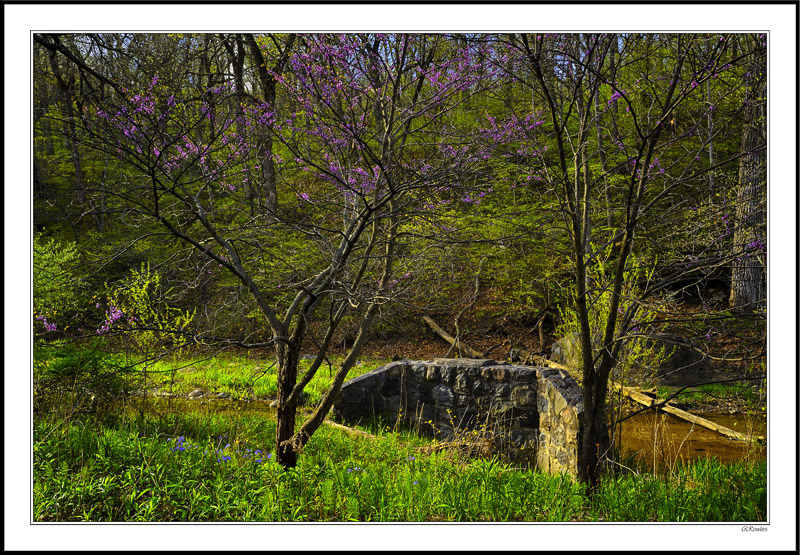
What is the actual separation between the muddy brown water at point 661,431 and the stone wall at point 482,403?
784mm

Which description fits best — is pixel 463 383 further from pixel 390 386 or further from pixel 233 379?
pixel 233 379

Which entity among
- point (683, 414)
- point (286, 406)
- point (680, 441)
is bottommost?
point (680, 441)

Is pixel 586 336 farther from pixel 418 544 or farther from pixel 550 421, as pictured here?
pixel 550 421

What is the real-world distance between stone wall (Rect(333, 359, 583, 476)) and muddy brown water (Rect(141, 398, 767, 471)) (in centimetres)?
78

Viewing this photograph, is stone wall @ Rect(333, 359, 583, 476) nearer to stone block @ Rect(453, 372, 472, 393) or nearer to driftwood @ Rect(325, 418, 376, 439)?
stone block @ Rect(453, 372, 472, 393)

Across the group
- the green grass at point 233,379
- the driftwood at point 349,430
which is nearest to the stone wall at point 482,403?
the driftwood at point 349,430

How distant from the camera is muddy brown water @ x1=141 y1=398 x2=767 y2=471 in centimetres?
541

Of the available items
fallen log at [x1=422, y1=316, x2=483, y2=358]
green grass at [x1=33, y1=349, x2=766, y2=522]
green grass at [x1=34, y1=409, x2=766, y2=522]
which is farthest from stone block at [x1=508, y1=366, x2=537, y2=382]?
fallen log at [x1=422, y1=316, x2=483, y2=358]

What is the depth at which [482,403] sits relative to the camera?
5.93m

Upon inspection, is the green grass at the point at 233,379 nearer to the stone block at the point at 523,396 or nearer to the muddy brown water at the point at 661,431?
the muddy brown water at the point at 661,431

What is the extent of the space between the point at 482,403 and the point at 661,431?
1863mm

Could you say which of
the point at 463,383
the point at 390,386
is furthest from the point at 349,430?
the point at 463,383

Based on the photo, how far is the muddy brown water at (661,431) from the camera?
17.7 ft
